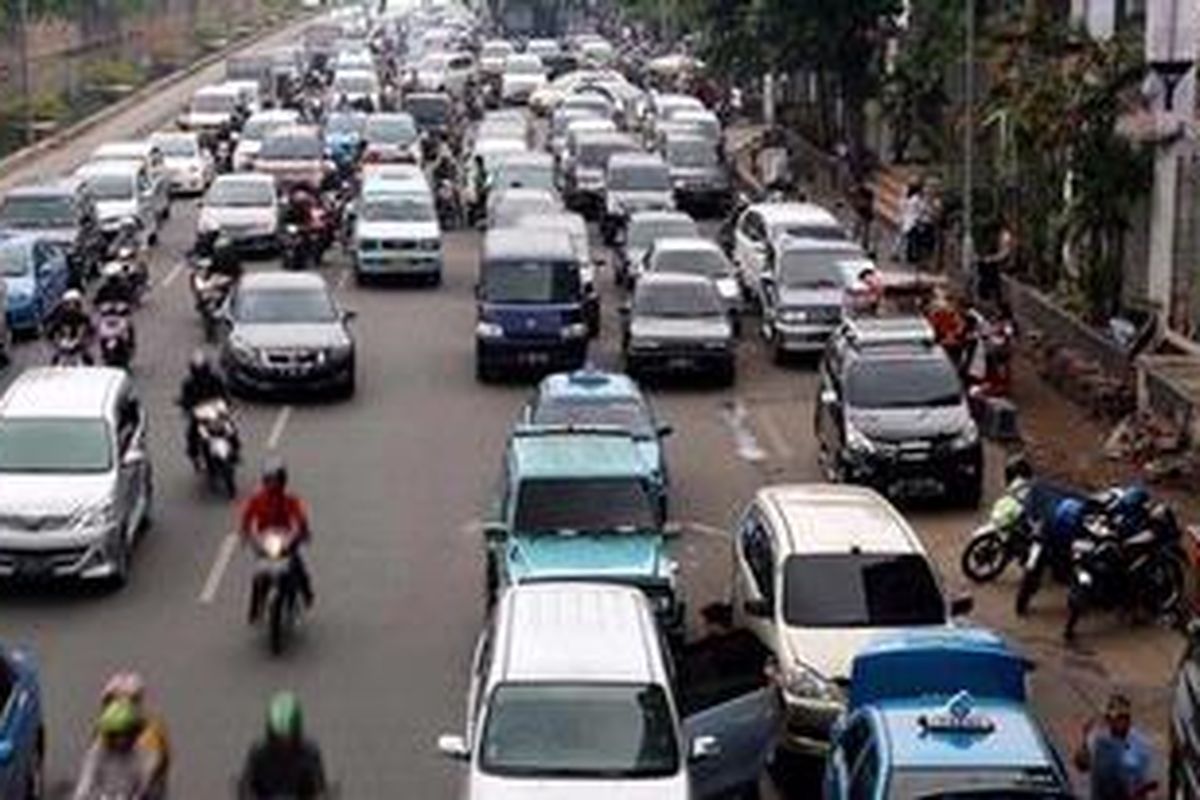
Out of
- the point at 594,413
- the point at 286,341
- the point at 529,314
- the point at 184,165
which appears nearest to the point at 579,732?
the point at 594,413

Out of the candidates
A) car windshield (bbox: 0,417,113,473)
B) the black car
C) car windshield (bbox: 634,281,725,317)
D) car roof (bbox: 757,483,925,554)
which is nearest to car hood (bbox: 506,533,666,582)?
car roof (bbox: 757,483,925,554)

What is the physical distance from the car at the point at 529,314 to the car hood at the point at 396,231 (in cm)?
838

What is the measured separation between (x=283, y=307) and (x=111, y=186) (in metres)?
17.3

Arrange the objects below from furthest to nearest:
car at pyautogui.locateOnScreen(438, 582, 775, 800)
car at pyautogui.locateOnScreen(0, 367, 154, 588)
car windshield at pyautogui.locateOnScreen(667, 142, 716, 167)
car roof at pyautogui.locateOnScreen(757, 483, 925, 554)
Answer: car windshield at pyautogui.locateOnScreen(667, 142, 716, 167), car at pyautogui.locateOnScreen(0, 367, 154, 588), car roof at pyautogui.locateOnScreen(757, 483, 925, 554), car at pyautogui.locateOnScreen(438, 582, 775, 800)

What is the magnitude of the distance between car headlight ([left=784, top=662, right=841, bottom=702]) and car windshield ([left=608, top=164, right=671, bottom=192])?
33208 mm

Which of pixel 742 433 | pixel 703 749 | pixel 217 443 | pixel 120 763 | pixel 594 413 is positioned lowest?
pixel 742 433

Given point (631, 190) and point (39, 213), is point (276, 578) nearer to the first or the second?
point (39, 213)

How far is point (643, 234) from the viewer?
148ft

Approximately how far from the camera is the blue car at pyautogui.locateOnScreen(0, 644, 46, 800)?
54.8 feet

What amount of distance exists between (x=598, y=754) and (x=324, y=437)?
17.0 metres

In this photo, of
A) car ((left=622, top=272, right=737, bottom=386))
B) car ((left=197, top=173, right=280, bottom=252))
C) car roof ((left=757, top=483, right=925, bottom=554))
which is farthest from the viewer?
car ((left=197, top=173, right=280, bottom=252))

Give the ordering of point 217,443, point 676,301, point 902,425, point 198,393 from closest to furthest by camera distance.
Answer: point 902,425 → point 217,443 → point 198,393 → point 676,301

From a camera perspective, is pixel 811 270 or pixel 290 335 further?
pixel 811 270

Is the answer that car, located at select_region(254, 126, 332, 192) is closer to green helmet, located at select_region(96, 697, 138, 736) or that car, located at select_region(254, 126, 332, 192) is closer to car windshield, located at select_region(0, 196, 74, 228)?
car windshield, located at select_region(0, 196, 74, 228)
